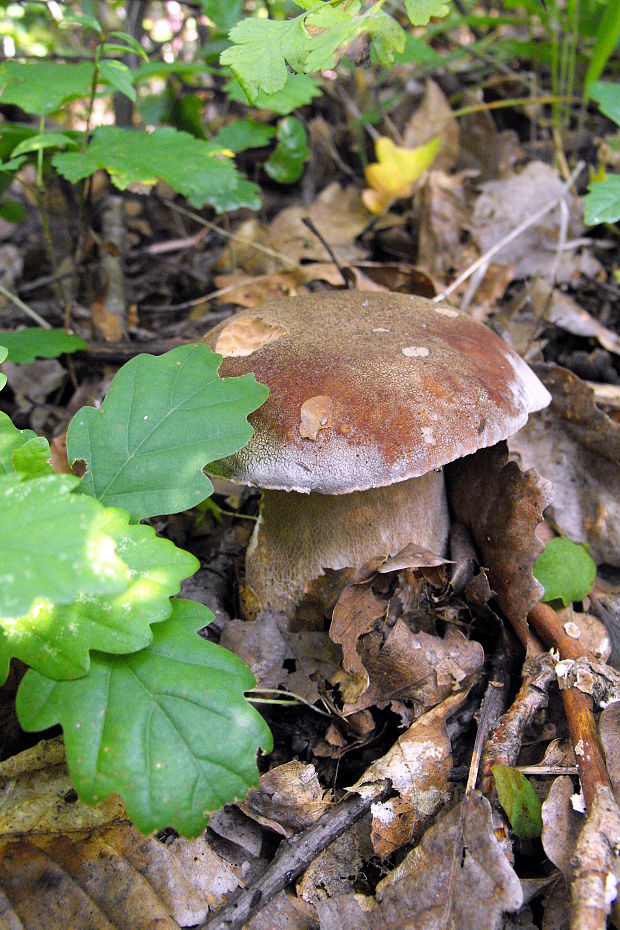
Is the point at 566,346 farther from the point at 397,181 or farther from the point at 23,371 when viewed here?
the point at 23,371

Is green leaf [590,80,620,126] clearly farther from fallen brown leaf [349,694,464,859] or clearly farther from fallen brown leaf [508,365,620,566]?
fallen brown leaf [349,694,464,859]

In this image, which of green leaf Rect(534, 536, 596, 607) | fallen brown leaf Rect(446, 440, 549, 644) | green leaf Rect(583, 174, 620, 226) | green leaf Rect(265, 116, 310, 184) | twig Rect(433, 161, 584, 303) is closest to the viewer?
fallen brown leaf Rect(446, 440, 549, 644)

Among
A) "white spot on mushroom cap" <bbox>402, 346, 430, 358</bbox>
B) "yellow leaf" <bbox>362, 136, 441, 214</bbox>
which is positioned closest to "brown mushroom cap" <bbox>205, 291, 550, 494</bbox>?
"white spot on mushroom cap" <bbox>402, 346, 430, 358</bbox>

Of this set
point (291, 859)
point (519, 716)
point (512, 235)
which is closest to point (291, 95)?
point (512, 235)

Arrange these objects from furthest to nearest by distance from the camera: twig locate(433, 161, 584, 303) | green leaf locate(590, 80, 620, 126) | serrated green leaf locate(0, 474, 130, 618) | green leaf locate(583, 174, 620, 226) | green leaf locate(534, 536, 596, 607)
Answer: twig locate(433, 161, 584, 303), green leaf locate(590, 80, 620, 126), green leaf locate(583, 174, 620, 226), green leaf locate(534, 536, 596, 607), serrated green leaf locate(0, 474, 130, 618)

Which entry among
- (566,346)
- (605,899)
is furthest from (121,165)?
(605,899)

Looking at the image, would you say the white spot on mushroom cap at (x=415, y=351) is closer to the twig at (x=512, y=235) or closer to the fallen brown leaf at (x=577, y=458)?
the fallen brown leaf at (x=577, y=458)
